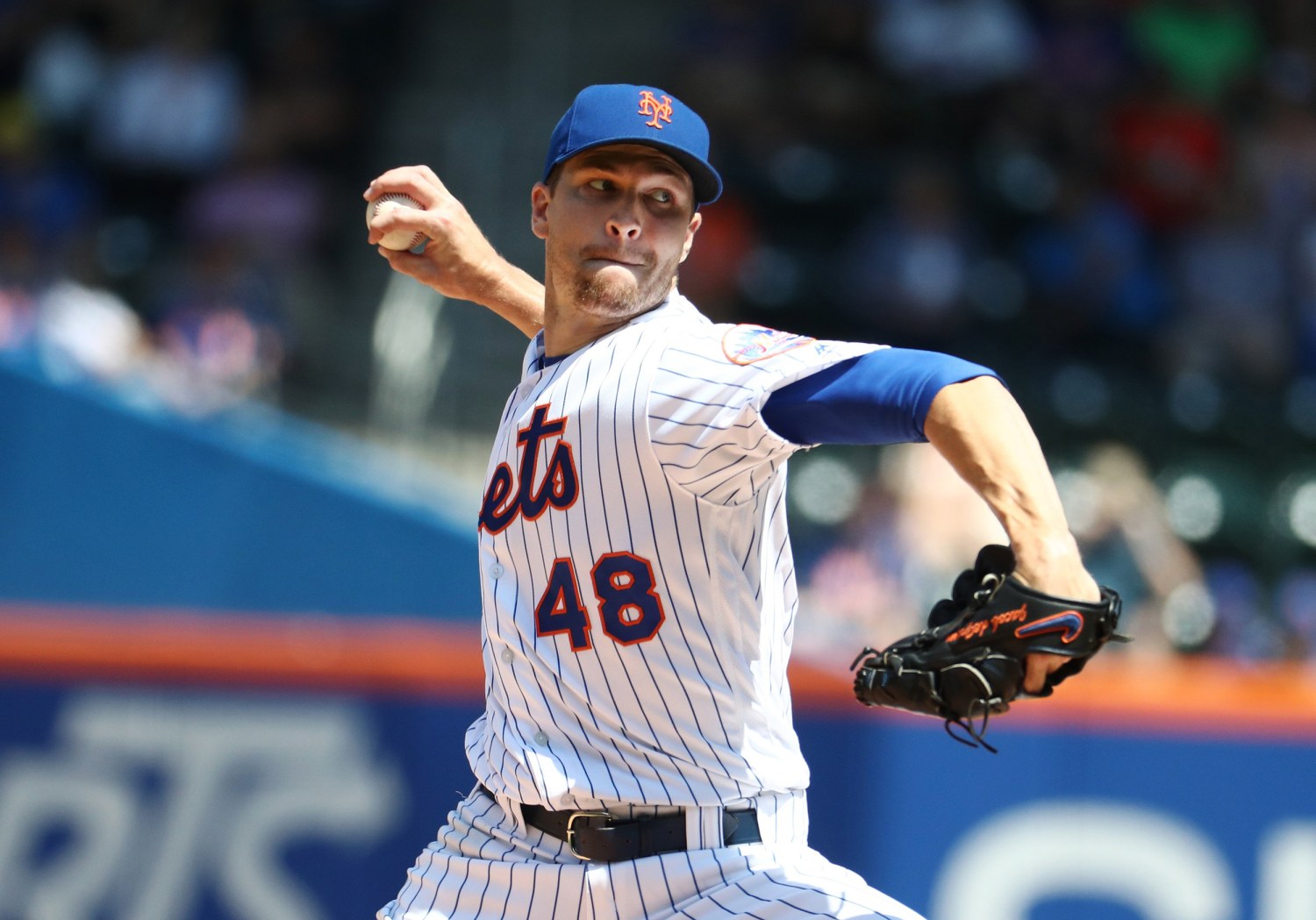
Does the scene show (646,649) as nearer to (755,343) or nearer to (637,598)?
(637,598)

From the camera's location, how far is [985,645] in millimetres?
2037

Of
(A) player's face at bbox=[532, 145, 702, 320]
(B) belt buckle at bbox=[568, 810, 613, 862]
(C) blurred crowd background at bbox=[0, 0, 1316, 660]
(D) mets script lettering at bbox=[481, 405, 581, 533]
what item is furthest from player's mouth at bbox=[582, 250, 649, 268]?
(C) blurred crowd background at bbox=[0, 0, 1316, 660]

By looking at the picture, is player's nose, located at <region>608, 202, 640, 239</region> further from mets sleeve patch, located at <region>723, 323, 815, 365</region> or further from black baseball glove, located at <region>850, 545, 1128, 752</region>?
black baseball glove, located at <region>850, 545, 1128, 752</region>

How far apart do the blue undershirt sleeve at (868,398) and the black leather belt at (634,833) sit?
25.5 inches

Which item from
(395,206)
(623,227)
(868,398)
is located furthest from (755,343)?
(395,206)

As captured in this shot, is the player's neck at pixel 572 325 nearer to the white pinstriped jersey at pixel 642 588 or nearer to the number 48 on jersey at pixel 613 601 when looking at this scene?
the white pinstriped jersey at pixel 642 588

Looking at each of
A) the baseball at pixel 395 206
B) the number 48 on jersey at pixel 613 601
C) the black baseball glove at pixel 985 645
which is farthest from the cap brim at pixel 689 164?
the black baseball glove at pixel 985 645

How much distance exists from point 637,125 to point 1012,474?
3.04 ft

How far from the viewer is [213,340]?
22.9 ft

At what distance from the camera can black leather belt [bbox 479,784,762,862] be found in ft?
8.54

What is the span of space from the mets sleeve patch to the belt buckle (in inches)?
29.6

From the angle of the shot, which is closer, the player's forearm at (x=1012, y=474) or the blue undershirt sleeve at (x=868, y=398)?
the player's forearm at (x=1012, y=474)

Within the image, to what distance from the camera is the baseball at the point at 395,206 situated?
3072 mm

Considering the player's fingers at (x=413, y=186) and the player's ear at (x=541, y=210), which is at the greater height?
the player's fingers at (x=413, y=186)
